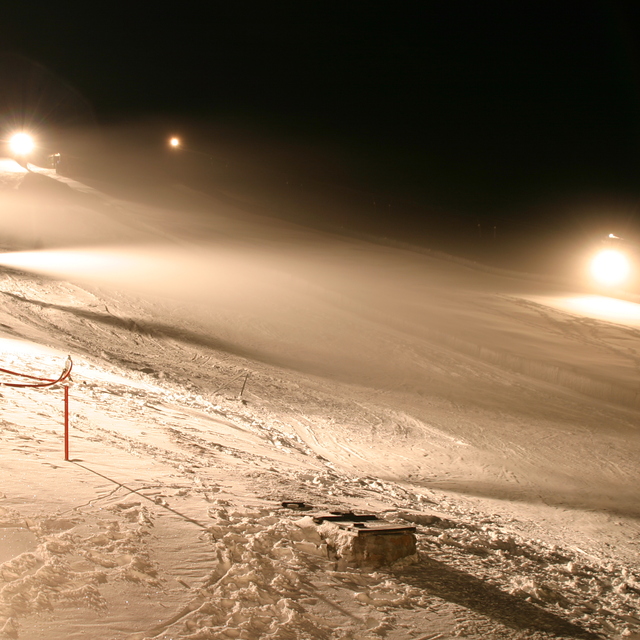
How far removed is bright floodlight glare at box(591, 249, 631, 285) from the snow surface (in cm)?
196

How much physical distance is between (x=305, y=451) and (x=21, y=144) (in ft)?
124

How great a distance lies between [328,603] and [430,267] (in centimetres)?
1838

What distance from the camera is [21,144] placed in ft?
128

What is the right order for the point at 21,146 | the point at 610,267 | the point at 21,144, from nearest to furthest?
the point at 610,267, the point at 21,146, the point at 21,144

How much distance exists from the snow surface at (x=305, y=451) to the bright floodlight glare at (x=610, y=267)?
1.96 metres

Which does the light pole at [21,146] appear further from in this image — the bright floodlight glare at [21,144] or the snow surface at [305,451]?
the snow surface at [305,451]

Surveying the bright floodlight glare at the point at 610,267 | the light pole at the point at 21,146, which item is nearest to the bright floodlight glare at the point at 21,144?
the light pole at the point at 21,146

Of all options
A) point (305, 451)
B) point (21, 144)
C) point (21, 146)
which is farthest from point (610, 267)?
point (21, 144)

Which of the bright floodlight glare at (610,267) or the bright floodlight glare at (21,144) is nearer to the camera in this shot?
the bright floodlight glare at (610,267)

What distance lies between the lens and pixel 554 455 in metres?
8.97

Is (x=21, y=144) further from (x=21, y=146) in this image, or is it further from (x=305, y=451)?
(x=305, y=451)

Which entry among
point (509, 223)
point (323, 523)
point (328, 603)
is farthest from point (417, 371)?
point (509, 223)

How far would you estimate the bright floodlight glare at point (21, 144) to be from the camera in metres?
38.2

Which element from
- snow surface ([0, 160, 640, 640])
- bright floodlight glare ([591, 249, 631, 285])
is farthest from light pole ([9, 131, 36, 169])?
bright floodlight glare ([591, 249, 631, 285])
